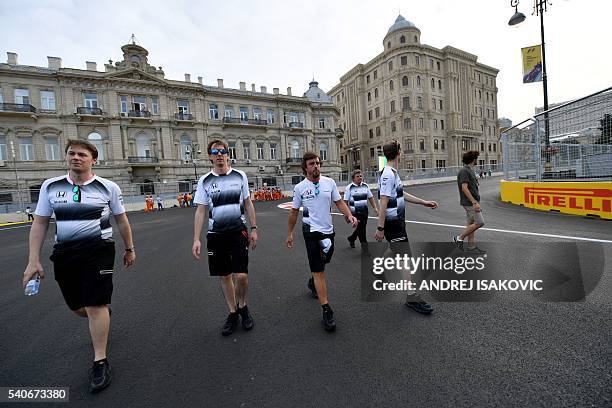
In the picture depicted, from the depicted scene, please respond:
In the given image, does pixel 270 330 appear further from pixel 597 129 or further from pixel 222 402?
pixel 597 129

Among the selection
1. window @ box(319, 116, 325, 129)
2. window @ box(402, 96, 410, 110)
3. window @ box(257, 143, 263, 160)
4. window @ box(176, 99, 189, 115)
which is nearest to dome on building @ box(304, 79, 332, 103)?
window @ box(319, 116, 325, 129)

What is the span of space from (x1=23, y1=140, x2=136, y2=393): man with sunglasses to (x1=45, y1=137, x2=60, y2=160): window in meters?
38.1

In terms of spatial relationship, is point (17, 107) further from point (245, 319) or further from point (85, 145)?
point (245, 319)

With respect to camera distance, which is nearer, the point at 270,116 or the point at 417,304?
the point at 417,304

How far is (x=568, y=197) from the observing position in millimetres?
8344

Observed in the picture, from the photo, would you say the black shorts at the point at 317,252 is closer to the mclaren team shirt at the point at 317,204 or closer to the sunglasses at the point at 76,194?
the mclaren team shirt at the point at 317,204

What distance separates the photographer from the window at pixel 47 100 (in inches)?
1179

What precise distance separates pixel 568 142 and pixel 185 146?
122ft

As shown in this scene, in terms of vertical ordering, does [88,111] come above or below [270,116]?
→ below

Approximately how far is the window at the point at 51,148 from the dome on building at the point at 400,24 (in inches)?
2093

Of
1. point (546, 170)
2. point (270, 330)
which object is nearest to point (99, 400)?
point (270, 330)

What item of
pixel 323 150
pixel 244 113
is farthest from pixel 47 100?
pixel 323 150

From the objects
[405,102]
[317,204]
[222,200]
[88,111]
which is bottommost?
[317,204]

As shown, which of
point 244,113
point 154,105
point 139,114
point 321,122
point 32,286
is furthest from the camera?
point 321,122
